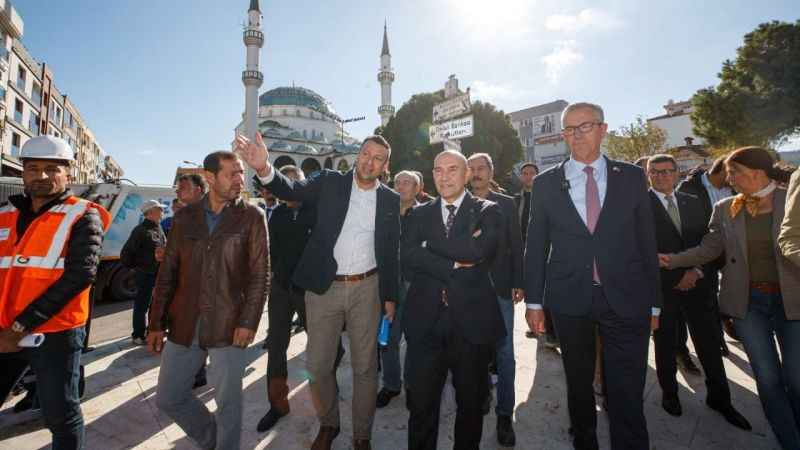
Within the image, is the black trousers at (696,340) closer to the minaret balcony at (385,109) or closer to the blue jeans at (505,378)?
the blue jeans at (505,378)

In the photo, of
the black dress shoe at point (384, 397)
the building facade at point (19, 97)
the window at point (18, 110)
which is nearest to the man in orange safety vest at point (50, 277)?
the black dress shoe at point (384, 397)

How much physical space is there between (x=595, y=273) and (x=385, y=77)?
192 ft

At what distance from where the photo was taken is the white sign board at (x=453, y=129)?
8227mm

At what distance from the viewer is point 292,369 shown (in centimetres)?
456

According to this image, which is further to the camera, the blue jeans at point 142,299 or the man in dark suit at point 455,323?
the blue jeans at point 142,299

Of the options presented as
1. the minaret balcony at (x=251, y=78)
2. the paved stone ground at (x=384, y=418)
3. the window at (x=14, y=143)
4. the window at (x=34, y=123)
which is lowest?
the paved stone ground at (x=384, y=418)

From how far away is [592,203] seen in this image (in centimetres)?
240

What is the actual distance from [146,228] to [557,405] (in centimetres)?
607

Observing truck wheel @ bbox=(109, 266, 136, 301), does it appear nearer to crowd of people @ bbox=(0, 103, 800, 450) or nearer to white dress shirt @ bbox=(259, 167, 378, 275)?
crowd of people @ bbox=(0, 103, 800, 450)

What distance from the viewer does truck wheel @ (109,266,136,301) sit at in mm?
9047

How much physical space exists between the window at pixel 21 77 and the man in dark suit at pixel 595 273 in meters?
42.3

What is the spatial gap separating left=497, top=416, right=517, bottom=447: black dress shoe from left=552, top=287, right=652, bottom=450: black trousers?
1.89 ft

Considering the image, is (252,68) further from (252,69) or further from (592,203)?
(592,203)

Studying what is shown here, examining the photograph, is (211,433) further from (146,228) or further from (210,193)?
(146,228)
